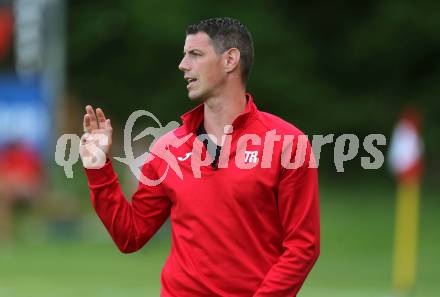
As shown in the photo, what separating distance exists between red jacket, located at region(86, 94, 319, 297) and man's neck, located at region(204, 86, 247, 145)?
0.18ft

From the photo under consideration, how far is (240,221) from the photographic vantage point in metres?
4.66

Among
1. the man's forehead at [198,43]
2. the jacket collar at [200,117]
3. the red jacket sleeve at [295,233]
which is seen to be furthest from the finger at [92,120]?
the red jacket sleeve at [295,233]

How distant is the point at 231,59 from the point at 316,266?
38.1ft

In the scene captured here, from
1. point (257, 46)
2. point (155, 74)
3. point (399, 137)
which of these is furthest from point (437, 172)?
point (399, 137)

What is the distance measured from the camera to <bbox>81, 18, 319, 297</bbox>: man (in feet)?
15.2

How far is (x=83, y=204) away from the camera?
22953 mm

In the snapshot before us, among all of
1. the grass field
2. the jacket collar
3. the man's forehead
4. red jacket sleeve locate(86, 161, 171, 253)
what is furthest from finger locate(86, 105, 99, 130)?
the grass field

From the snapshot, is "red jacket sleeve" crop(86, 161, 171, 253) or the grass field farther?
the grass field

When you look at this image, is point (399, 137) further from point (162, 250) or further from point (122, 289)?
point (162, 250)

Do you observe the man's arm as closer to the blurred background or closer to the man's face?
the man's face

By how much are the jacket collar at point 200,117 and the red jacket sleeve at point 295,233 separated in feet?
1.02

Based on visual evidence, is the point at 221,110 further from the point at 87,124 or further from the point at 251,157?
the point at 87,124

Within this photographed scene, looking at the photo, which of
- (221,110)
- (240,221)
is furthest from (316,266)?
(240,221)

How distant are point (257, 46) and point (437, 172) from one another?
16.1 feet
